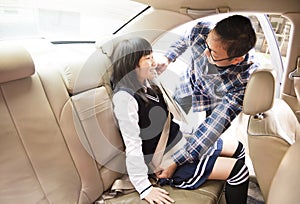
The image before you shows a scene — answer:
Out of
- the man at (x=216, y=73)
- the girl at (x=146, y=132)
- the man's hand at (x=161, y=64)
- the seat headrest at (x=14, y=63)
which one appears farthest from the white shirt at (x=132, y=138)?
the seat headrest at (x=14, y=63)

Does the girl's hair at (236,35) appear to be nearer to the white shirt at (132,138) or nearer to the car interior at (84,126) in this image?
the car interior at (84,126)

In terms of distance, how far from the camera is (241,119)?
168 centimetres

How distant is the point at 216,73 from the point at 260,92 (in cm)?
27

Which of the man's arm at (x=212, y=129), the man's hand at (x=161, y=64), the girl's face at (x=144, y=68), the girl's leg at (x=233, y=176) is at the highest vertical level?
the girl's face at (x=144, y=68)

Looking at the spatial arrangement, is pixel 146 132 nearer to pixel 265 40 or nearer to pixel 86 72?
pixel 86 72

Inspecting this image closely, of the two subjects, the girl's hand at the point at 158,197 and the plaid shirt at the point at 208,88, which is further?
the plaid shirt at the point at 208,88

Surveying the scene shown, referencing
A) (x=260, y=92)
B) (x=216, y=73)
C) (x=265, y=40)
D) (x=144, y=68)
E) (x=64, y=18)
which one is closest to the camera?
(x=260, y=92)

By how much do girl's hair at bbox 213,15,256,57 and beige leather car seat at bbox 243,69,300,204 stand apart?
0.13 m

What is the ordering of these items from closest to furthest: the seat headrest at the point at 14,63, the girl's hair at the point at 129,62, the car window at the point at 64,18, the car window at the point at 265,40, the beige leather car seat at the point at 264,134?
the seat headrest at the point at 14,63
the beige leather car seat at the point at 264,134
the girl's hair at the point at 129,62
the car window at the point at 64,18
the car window at the point at 265,40

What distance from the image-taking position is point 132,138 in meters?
1.13

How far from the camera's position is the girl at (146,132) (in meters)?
1.12

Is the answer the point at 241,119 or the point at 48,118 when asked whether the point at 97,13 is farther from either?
the point at 241,119

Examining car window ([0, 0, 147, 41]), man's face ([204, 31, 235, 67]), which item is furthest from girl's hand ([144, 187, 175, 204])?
car window ([0, 0, 147, 41])

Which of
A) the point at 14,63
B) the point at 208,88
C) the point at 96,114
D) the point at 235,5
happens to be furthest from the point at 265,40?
the point at 14,63
